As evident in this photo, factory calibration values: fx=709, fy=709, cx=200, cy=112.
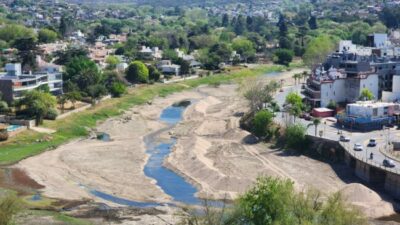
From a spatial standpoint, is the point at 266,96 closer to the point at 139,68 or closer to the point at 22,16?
the point at 139,68

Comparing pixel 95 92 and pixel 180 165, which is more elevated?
pixel 95 92

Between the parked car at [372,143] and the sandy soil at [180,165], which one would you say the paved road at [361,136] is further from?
the sandy soil at [180,165]

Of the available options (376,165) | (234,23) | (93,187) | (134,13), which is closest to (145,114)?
(93,187)

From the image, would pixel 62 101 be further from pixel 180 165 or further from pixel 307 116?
pixel 307 116

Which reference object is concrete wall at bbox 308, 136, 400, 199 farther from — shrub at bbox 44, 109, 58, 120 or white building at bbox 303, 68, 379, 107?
shrub at bbox 44, 109, 58, 120

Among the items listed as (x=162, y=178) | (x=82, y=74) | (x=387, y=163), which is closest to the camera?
(x=387, y=163)

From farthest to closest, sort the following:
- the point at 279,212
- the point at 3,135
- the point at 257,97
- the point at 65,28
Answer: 1. the point at 65,28
2. the point at 257,97
3. the point at 3,135
4. the point at 279,212

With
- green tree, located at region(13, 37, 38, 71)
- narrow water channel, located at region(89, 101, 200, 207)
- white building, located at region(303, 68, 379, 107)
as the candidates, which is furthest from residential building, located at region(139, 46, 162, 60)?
white building, located at region(303, 68, 379, 107)

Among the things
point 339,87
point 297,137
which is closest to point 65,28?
point 339,87
